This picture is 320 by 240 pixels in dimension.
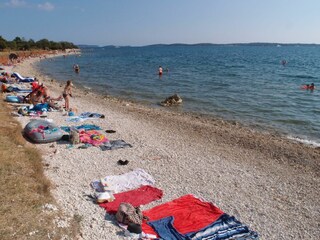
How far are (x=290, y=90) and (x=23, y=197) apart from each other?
93.2ft

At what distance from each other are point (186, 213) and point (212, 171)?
318 cm

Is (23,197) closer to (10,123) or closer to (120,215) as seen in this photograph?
(120,215)

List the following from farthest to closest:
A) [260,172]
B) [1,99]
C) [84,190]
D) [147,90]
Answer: [147,90] → [1,99] → [260,172] → [84,190]

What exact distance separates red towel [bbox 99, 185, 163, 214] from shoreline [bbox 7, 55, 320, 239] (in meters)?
0.23

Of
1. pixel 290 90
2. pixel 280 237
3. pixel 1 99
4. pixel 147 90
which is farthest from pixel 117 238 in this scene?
pixel 290 90

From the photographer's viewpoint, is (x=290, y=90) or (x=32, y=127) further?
(x=290, y=90)

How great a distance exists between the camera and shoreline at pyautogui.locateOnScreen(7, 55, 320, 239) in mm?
8172

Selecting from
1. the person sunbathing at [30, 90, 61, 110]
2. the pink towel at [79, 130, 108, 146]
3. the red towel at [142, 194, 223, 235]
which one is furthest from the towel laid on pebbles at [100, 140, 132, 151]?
the person sunbathing at [30, 90, 61, 110]

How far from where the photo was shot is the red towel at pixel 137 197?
839cm

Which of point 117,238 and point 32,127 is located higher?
point 32,127

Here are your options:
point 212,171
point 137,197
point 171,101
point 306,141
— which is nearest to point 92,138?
point 137,197

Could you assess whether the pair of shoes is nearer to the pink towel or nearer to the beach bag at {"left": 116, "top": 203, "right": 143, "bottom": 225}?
the pink towel

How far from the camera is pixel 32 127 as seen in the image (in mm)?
12898

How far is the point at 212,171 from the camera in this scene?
11.0 m
